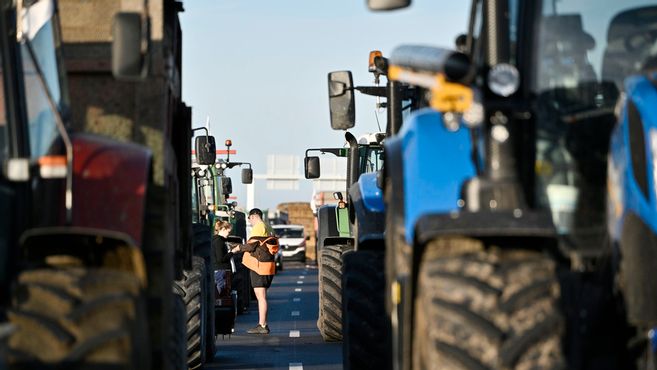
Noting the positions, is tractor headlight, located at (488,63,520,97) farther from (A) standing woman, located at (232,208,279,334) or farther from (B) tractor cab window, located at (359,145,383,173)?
(A) standing woman, located at (232,208,279,334)

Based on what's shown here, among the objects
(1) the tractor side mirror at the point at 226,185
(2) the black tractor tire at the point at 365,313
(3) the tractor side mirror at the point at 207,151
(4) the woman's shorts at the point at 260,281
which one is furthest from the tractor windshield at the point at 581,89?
(1) the tractor side mirror at the point at 226,185

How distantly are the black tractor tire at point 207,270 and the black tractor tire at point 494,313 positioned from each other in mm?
10908

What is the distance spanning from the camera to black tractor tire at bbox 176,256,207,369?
1636 centimetres

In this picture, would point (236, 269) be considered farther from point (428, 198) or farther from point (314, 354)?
point (428, 198)

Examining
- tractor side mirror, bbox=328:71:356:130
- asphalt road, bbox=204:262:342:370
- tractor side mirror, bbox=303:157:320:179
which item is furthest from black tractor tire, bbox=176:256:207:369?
tractor side mirror, bbox=303:157:320:179

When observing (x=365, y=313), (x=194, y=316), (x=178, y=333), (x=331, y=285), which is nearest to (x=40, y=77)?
(x=178, y=333)

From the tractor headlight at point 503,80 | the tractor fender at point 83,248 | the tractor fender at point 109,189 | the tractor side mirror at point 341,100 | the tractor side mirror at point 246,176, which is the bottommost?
the tractor fender at point 83,248

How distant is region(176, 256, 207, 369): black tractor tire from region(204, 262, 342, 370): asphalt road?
4.67 feet

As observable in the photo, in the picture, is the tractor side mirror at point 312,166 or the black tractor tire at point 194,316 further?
the tractor side mirror at point 312,166

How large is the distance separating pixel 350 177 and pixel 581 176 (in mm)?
13949

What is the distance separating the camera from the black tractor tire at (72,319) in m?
7.42

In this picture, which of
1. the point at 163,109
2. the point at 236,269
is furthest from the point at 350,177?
the point at 163,109

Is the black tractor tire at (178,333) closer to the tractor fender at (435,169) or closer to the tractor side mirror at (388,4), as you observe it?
the tractor fender at (435,169)

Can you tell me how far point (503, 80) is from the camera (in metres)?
7.57
